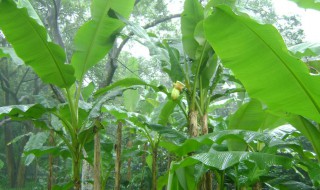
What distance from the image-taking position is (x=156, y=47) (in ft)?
11.1

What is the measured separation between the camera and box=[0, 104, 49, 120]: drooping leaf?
3156mm

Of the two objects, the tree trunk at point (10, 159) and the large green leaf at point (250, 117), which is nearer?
the large green leaf at point (250, 117)

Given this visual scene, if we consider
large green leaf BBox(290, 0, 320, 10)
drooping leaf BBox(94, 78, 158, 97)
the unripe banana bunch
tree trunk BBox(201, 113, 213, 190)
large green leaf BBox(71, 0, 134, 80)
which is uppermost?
large green leaf BBox(71, 0, 134, 80)

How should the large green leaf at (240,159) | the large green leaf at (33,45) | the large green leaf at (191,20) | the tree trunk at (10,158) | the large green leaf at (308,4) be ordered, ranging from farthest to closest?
the tree trunk at (10,158) < the large green leaf at (191,20) < the large green leaf at (33,45) < the large green leaf at (308,4) < the large green leaf at (240,159)

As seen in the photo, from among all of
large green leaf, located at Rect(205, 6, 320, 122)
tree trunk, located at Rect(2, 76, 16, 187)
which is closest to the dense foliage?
large green leaf, located at Rect(205, 6, 320, 122)

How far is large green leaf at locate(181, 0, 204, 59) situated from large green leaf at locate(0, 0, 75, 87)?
3.68ft

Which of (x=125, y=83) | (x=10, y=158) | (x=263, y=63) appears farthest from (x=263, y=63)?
(x=10, y=158)

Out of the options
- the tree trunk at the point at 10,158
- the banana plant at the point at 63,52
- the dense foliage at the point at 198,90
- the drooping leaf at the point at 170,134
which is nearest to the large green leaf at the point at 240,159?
the dense foliage at the point at 198,90

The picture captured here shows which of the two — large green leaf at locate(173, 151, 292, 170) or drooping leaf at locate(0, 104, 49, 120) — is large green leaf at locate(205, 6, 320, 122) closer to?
large green leaf at locate(173, 151, 292, 170)

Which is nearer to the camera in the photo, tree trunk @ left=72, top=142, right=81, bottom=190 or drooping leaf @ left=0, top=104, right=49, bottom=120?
drooping leaf @ left=0, top=104, right=49, bottom=120

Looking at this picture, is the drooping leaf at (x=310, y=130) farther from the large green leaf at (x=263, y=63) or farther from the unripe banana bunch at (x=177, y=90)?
the unripe banana bunch at (x=177, y=90)

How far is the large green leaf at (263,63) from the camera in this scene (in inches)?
81.7

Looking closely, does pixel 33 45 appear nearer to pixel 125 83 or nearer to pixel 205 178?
pixel 125 83

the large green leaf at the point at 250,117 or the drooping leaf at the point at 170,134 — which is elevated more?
the large green leaf at the point at 250,117
